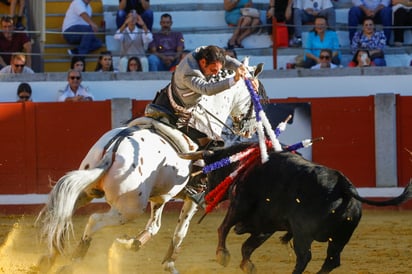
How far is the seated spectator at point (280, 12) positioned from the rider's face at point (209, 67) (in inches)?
244

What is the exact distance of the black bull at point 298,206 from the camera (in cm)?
577

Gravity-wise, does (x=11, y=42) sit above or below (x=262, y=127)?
above

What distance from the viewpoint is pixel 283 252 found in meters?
8.55

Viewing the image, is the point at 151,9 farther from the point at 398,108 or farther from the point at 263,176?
the point at 263,176

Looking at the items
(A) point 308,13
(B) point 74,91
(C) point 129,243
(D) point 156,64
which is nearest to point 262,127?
(C) point 129,243

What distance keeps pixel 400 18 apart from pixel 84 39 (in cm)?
399

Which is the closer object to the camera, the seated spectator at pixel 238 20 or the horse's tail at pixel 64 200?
the horse's tail at pixel 64 200

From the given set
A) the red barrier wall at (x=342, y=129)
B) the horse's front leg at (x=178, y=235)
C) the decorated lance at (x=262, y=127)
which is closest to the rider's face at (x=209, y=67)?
the decorated lance at (x=262, y=127)

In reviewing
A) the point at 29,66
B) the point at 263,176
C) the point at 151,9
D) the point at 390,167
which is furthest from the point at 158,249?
the point at 151,9

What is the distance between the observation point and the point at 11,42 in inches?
492

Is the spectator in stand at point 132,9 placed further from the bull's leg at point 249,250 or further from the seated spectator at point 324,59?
the bull's leg at point 249,250

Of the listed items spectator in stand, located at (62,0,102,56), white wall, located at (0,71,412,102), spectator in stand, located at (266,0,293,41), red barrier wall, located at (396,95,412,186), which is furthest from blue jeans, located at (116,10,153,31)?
red barrier wall, located at (396,95,412,186)

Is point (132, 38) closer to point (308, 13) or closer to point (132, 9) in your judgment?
point (132, 9)

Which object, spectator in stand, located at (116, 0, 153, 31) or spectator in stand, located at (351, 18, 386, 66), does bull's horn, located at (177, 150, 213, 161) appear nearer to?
spectator in stand, located at (351, 18, 386, 66)
